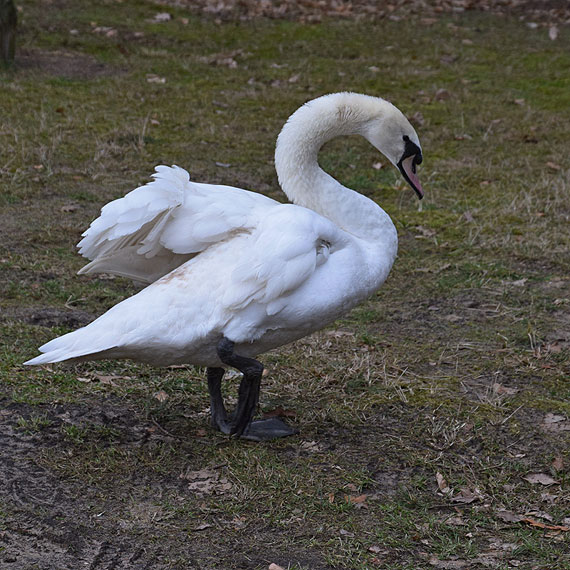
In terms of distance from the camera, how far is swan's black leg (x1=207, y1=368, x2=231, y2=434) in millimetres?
4289

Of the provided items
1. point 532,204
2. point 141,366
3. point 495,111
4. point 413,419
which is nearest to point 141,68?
point 495,111

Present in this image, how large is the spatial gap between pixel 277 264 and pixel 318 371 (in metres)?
1.27

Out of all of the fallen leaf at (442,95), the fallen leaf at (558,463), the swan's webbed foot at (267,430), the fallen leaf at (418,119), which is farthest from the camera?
the fallen leaf at (442,95)

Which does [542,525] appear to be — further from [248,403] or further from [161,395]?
[161,395]

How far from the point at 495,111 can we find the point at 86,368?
6.94 m

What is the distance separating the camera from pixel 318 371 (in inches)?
194

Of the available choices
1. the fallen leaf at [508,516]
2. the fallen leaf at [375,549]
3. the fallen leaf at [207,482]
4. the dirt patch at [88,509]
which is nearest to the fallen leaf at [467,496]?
the fallen leaf at [508,516]

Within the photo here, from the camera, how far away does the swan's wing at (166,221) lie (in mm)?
3844

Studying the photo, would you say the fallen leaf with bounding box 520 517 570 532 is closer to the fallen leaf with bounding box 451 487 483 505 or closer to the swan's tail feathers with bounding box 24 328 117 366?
the fallen leaf with bounding box 451 487 483 505

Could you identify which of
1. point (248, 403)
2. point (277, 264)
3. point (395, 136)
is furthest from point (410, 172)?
point (248, 403)

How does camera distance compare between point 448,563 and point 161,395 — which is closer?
point 448,563

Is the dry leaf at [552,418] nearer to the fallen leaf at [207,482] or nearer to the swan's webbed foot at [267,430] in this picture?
the swan's webbed foot at [267,430]

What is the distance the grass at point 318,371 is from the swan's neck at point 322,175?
3.03ft

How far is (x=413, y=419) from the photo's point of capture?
4.48m
